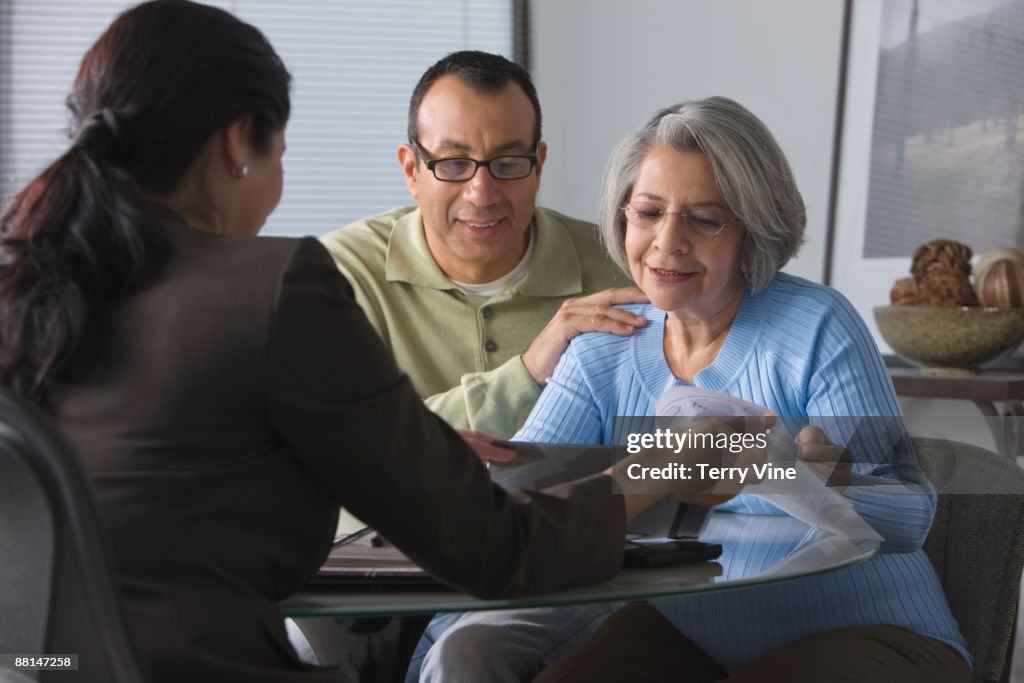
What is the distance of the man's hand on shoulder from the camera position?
2.00 meters

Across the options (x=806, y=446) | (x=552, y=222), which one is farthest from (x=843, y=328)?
(x=552, y=222)

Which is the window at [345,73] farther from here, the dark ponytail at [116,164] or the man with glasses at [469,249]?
the dark ponytail at [116,164]

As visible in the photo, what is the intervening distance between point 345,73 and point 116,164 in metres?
3.09

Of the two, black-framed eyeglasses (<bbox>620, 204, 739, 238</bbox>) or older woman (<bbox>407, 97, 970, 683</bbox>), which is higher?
black-framed eyeglasses (<bbox>620, 204, 739, 238</bbox>)

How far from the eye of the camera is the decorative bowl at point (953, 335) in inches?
108

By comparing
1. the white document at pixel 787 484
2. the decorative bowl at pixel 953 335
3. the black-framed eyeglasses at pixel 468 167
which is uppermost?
the black-framed eyeglasses at pixel 468 167

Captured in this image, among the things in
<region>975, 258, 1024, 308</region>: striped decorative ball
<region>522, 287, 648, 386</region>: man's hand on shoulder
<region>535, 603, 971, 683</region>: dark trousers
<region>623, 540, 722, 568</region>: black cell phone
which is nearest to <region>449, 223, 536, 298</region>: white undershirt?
<region>522, 287, 648, 386</region>: man's hand on shoulder

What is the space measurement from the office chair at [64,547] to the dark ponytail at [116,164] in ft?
0.44

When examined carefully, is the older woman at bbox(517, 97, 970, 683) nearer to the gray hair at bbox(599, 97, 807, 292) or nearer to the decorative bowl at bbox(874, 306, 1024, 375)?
the gray hair at bbox(599, 97, 807, 292)

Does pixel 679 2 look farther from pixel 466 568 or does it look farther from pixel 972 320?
pixel 466 568

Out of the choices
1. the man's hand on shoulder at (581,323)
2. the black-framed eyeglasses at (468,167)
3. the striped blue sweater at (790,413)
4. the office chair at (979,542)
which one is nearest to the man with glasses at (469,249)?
the black-framed eyeglasses at (468,167)

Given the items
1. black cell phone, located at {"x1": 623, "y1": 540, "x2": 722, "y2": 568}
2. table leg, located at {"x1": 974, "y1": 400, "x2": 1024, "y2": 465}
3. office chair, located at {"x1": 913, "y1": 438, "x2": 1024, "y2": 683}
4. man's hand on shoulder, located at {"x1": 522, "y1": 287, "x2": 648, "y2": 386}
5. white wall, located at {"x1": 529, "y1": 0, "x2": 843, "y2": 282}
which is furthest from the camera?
white wall, located at {"x1": 529, "y1": 0, "x2": 843, "y2": 282}

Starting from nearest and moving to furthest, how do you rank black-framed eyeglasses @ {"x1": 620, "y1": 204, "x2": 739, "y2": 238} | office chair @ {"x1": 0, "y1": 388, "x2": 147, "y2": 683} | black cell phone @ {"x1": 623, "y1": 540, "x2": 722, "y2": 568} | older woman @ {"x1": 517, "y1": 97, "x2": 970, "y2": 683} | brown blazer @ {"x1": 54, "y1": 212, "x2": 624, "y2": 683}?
office chair @ {"x1": 0, "y1": 388, "x2": 147, "y2": 683} < brown blazer @ {"x1": 54, "y1": 212, "x2": 624, "y2": 683} < black cell phone @ {"x1": 623, "y1": 540, "x2": 722, "y2": 568} < older woman @ {"x1": 517, "y1": 97, "x2": 970, "y2": 683} < black-framed eyeglasses @ {"x1": 620, "y1": 204, "x2": 739, "y2": 238}

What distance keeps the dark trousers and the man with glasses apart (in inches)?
35.4
